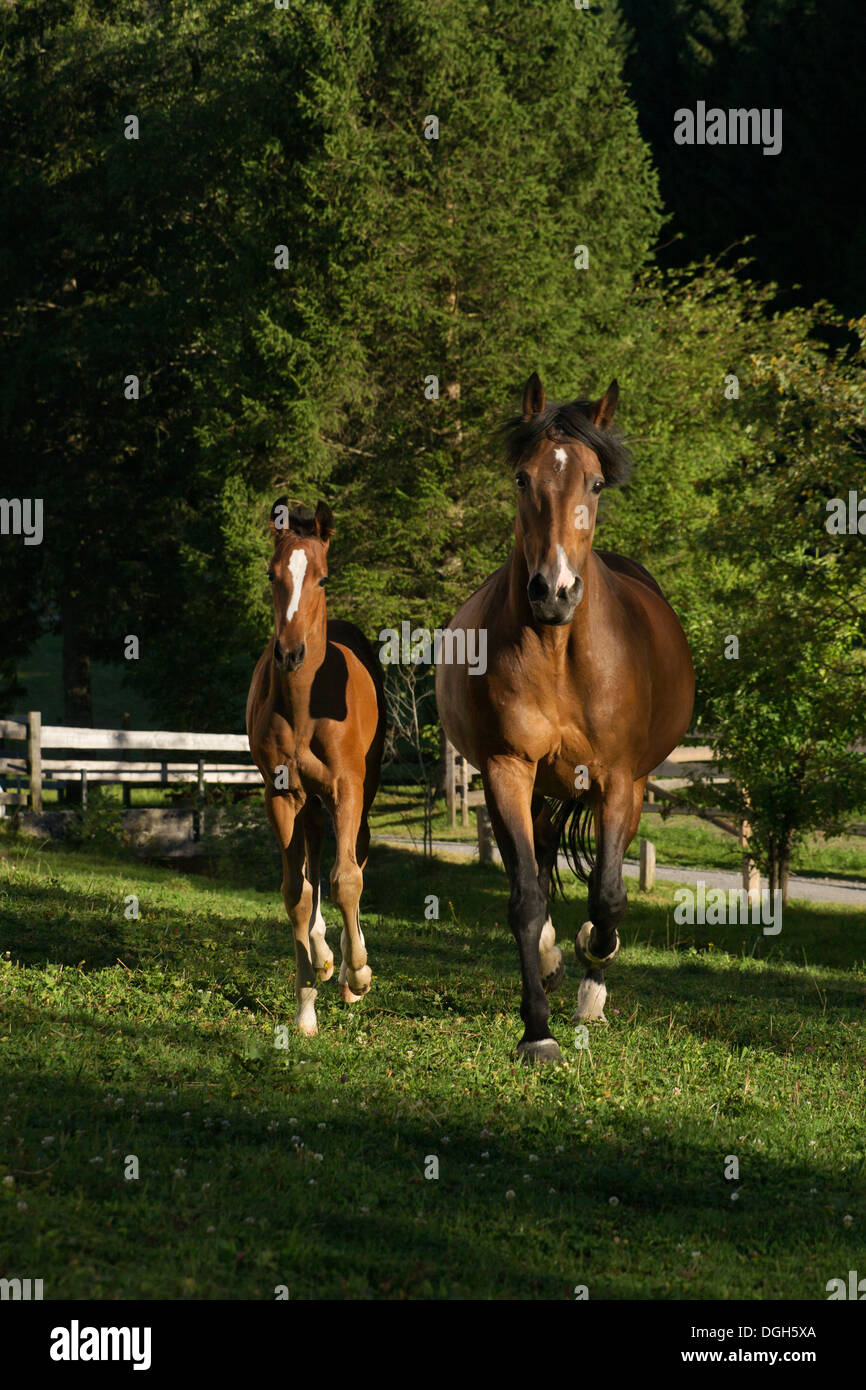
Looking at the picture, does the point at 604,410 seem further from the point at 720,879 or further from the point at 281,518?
the point at 720,879

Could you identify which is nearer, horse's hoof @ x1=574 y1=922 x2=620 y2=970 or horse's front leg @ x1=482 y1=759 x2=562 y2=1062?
horse's front leg @ x1=482 y1=759 x2=562 y2=1062

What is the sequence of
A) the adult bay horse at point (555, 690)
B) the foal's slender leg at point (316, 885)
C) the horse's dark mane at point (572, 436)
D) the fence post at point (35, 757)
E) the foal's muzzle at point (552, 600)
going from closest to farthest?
the foal's muzzle at point (552, 600)
the adult bay horse at point (555, 690)
the horse's dark mane at point (572, 436)
the foal's slender leg at point (316, 885)
the fence post at point (35, 757)

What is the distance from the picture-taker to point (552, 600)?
21.7 ft

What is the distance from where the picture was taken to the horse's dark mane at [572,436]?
7.32m

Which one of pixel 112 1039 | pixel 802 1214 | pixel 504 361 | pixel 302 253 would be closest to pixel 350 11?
pixel 302 253

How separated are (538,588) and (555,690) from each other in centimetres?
96

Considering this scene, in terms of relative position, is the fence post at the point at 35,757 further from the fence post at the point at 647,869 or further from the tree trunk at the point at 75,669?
the tree trunk at the point at 75,669

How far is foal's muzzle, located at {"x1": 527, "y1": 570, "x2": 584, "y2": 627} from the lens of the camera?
6.62 meters

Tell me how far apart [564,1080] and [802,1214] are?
1.80 meters

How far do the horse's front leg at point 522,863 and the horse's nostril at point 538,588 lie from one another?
1.17 m

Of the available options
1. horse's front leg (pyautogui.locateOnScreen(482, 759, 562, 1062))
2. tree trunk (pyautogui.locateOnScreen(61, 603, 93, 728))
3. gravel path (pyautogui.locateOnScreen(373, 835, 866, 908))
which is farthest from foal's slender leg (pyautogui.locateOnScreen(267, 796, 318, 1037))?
tree trunk (pyautogui.locateOnScreen(61, 603, 93, 728))

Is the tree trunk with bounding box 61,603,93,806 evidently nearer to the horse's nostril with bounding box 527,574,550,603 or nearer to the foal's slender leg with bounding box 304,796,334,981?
the foal's slender leg with bounding box 304,796,334,981

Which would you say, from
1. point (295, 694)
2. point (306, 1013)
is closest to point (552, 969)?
point (306, 1013)

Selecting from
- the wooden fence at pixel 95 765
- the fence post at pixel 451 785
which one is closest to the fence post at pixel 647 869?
the fence post at pixel 451 785
